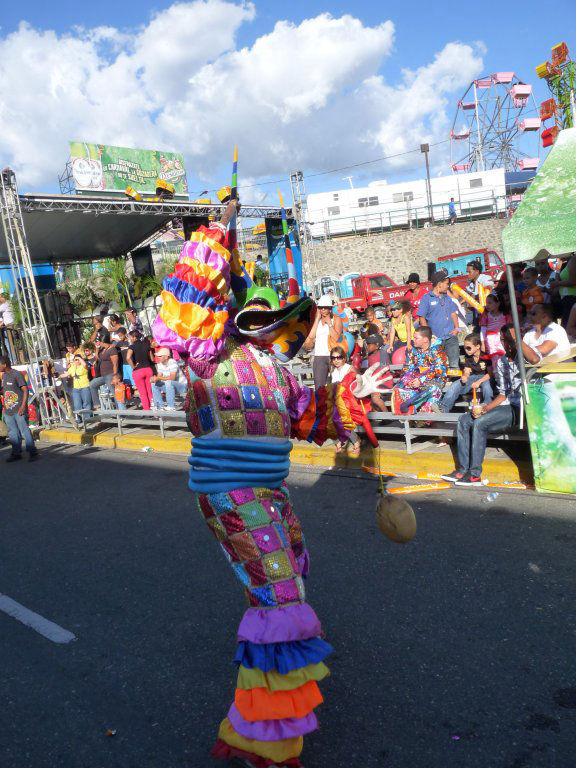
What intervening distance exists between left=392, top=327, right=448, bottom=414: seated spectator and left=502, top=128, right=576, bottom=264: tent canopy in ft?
6.69

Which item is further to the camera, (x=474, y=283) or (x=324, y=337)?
(x=474, y=283)

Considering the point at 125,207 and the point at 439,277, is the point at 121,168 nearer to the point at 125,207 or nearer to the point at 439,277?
the point at 125,207

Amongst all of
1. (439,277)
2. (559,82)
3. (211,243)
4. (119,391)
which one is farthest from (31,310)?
(559,82)

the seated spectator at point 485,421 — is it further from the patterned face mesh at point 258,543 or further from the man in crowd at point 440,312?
the patterned face mesh at point 258,543

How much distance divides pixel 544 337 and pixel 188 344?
4629 millimetres

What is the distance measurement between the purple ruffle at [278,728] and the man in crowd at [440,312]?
6.63 metres

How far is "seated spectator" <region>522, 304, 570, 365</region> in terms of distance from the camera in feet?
19.9

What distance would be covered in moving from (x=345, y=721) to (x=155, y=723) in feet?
2.92

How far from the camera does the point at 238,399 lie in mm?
2568

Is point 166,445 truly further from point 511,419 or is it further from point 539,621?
point 539,621

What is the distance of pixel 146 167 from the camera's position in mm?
31500

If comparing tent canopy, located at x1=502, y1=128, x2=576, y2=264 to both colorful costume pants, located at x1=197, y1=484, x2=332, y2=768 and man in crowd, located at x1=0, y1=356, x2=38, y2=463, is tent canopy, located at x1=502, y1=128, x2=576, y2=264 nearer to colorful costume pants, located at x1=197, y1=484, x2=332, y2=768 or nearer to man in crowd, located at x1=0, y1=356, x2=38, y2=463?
colorful costume pants, located at x1=197, y1=484, x2=332, y2=768

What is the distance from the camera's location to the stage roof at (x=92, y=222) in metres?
14.7

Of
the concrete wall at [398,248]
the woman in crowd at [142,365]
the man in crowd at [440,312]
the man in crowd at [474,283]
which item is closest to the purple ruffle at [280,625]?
the man in crowd at [440,312]
